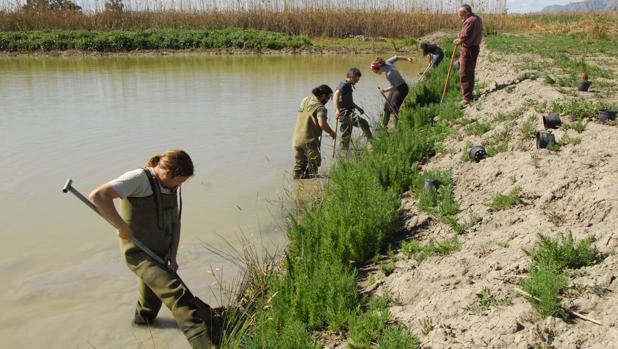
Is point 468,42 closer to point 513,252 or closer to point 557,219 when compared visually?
point 557,219

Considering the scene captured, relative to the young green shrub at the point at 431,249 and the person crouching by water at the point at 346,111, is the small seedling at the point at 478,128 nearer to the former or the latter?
the person crouching by water at the point at 346,111

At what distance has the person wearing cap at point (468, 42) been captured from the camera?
921cm

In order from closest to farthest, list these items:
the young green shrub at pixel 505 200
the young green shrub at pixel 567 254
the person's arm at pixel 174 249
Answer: the young green shrub at pixel 567 254 → the person's arm at pixel 174 249 → the young green shrub at pixel 505 200

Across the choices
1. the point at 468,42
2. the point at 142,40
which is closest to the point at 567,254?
the point at 468,42

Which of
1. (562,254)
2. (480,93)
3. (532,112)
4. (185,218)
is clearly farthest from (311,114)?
(562,254)

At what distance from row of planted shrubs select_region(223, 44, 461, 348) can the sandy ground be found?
0.21 metres

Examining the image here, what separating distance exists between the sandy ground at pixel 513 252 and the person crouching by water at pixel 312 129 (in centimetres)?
200

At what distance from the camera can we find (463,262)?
4.11 metres

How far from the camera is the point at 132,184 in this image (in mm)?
3814

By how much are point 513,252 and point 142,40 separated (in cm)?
2999

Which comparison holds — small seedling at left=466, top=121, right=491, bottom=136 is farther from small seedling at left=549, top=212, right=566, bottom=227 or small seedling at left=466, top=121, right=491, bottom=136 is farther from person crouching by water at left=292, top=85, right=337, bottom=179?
small seedling at left=549, top=212, right=566, bottom=227

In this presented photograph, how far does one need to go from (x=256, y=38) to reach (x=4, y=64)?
13.2m

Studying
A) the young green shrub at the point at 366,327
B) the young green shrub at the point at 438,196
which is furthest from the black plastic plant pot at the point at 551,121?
the young green shrub at the point at 366,327

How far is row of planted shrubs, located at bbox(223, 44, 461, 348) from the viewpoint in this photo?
3486mm
